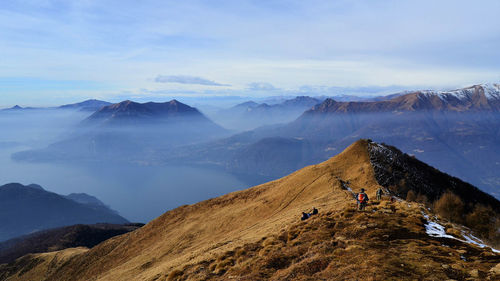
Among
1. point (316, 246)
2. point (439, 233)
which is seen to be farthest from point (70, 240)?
point (439, 233)

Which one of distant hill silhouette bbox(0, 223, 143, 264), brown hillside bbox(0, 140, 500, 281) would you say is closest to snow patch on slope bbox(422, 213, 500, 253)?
brown hillside bbox(0, 140, 500, 281)

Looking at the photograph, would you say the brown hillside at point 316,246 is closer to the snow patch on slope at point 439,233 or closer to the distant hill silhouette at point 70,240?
the snow patch on slope at point 439,233

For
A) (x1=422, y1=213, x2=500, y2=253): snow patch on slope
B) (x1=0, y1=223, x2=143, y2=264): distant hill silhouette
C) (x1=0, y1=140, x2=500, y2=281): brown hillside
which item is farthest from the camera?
(x1=0, y1=223, x2=143, y2=264): distant hill silhouette

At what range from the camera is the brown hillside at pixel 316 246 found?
14.9 metres

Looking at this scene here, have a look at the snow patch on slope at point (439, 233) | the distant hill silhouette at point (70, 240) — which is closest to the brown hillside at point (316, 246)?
the snow patch on slope at point (439, 233)

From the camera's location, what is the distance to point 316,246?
18.8 meters

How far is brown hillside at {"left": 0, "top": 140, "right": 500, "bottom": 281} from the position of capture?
585 inches

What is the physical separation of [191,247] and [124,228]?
410ft

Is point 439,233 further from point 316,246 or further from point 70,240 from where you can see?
point 70,240

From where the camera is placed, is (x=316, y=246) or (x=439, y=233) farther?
(x=439, y=233)

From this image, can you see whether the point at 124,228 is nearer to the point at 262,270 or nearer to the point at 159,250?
the point at 159,250

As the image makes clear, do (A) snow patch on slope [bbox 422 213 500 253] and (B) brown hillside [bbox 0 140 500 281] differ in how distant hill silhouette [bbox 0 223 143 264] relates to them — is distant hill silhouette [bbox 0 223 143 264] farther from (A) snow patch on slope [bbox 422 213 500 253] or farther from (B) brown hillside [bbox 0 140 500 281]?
(A) snow patch on slope [bbox 422 213 500 253]

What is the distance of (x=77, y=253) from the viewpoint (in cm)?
6141

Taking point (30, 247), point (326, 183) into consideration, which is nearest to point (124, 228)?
point (30, 247)
